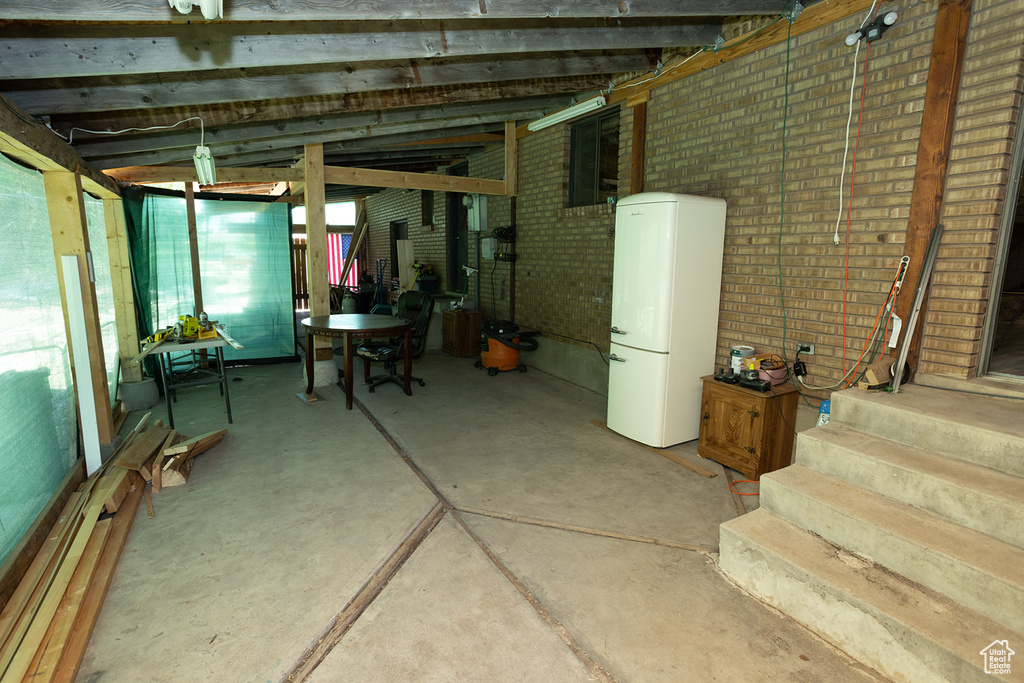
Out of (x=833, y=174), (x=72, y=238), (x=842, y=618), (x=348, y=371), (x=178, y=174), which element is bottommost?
(x=842, y=618)

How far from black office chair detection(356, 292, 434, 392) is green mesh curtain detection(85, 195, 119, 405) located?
2.37 meters

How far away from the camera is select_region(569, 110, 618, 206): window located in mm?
5625

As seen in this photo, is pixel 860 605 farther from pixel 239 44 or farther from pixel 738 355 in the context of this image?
pixel 239 44

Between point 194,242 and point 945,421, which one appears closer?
point 945,421

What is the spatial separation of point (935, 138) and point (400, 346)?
16.9ft

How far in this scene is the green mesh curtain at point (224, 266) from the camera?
19.8 feet

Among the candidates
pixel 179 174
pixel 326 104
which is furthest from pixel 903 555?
pixel 179 174

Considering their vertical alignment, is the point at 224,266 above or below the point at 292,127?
below

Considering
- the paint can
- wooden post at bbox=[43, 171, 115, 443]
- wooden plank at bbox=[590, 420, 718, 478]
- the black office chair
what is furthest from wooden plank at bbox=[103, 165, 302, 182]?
the paint can

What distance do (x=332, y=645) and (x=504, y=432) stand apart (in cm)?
259

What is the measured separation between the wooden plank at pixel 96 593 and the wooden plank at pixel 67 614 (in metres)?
0.02

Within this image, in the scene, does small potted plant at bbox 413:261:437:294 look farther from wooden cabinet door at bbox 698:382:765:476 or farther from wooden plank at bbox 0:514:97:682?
wooden plank at bbox 0:514:97:682

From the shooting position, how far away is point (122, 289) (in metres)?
5.39

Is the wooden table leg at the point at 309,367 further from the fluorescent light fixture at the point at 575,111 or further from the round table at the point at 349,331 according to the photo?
the fluorescent light fixture at the point at 575,111
